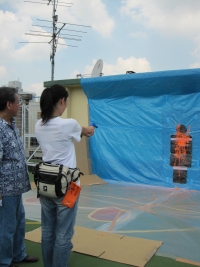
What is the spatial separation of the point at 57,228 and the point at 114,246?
1.02 meters

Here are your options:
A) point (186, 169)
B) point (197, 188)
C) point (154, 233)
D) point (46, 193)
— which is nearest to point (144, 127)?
point (186, 169)

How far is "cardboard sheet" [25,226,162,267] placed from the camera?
2.47 meters

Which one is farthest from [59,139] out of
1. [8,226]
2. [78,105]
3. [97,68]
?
[97,68]

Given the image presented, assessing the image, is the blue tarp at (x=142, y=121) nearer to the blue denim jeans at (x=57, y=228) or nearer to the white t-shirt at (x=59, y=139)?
the white t-shirt at (x=59, y=139)

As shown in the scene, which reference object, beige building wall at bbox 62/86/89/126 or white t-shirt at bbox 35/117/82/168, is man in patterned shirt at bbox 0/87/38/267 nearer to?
white t-shirt at bbox 35/117/82/168

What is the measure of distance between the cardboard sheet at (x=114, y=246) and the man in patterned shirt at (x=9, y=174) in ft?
2.33

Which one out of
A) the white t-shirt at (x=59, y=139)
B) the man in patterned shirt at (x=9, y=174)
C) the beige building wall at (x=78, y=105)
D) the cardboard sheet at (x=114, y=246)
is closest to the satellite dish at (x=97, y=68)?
the beige building wall at (x=78, y=105)

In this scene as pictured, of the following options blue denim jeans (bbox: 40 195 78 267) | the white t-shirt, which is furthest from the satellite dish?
blue denim jeans (bbox: 40 195 78 267)

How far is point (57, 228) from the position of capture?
189 centimetres

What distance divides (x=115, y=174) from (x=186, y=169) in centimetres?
155

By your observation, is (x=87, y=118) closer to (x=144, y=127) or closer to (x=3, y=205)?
(x=144, y=127)

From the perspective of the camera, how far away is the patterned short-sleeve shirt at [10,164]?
2.13 m

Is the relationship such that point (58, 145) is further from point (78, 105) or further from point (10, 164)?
point (78, 105)

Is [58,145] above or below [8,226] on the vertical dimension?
above
